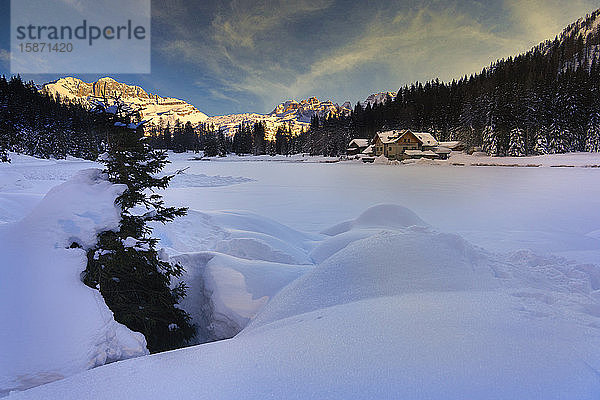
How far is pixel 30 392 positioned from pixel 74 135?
240 feet

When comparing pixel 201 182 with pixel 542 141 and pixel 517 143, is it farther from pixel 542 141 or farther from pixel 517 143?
pixel 542 141

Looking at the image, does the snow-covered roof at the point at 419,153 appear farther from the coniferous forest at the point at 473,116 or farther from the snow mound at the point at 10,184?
the snow mound at the point at 10,184

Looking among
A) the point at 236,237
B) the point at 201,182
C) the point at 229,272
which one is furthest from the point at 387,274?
the point at 201,182

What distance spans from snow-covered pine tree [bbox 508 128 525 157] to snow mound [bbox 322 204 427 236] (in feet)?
174

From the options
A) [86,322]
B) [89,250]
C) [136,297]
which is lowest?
[136,297]

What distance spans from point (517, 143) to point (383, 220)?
5457 centimetres

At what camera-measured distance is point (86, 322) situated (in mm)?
3129

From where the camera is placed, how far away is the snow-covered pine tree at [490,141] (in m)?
52.2

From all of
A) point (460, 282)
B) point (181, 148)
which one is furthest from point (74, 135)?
point (460, 282)

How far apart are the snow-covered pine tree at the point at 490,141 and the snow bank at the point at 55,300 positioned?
64134mm

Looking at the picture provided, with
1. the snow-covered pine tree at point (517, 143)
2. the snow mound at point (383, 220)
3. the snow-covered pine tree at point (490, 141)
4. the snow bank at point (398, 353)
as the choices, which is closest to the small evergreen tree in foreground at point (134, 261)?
the snow bank at point (398, 353)

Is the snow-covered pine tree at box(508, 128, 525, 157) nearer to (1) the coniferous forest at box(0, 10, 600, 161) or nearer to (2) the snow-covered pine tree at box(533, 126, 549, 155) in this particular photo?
(1) the coniferous forest at box(0, 10, 600, 161)

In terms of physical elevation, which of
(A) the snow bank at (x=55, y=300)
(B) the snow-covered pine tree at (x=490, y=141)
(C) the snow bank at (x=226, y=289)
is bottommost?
(C) the snow bank at (x=226, y=289)

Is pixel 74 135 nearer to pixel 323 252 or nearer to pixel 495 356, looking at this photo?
pixel 323 252
